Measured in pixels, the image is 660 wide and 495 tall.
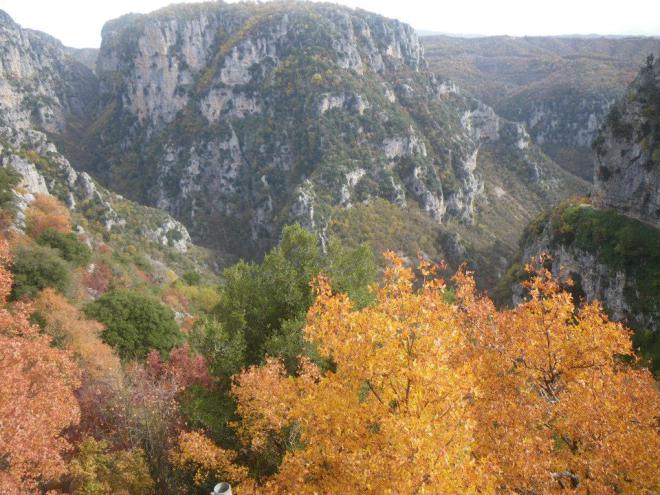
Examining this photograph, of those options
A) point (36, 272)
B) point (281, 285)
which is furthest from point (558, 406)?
point (36, 272)

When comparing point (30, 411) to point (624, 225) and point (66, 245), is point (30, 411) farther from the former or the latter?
point (624, 225)

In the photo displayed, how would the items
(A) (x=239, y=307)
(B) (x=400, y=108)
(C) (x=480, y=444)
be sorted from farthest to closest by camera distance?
(B) (x=400, y=108) → (A) (x=239, y=307) → (C) (x=480, y=444)

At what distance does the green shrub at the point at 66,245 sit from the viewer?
143 feet

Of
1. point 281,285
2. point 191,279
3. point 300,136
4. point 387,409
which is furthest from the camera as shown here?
point 300,136

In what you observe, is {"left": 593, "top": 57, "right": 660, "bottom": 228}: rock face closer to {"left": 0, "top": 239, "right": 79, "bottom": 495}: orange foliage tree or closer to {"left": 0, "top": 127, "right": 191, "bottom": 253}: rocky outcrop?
{"left": 0, "top": 239, "right": 79, "bottom": 495}: orange foliage tree

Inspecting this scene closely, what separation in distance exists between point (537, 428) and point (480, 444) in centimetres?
248

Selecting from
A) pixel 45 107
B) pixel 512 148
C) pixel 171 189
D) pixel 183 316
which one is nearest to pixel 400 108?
pixel 512 148

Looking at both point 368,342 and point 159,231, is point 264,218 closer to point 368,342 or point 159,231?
point 159,231

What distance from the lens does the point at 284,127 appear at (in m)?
143

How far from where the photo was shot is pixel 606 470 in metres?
12.6

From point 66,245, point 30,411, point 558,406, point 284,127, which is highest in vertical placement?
point 284,127

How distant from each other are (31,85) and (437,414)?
21250 cm

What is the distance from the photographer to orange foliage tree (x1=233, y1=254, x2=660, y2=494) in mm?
11094

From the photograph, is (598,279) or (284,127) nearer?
(598,279)
